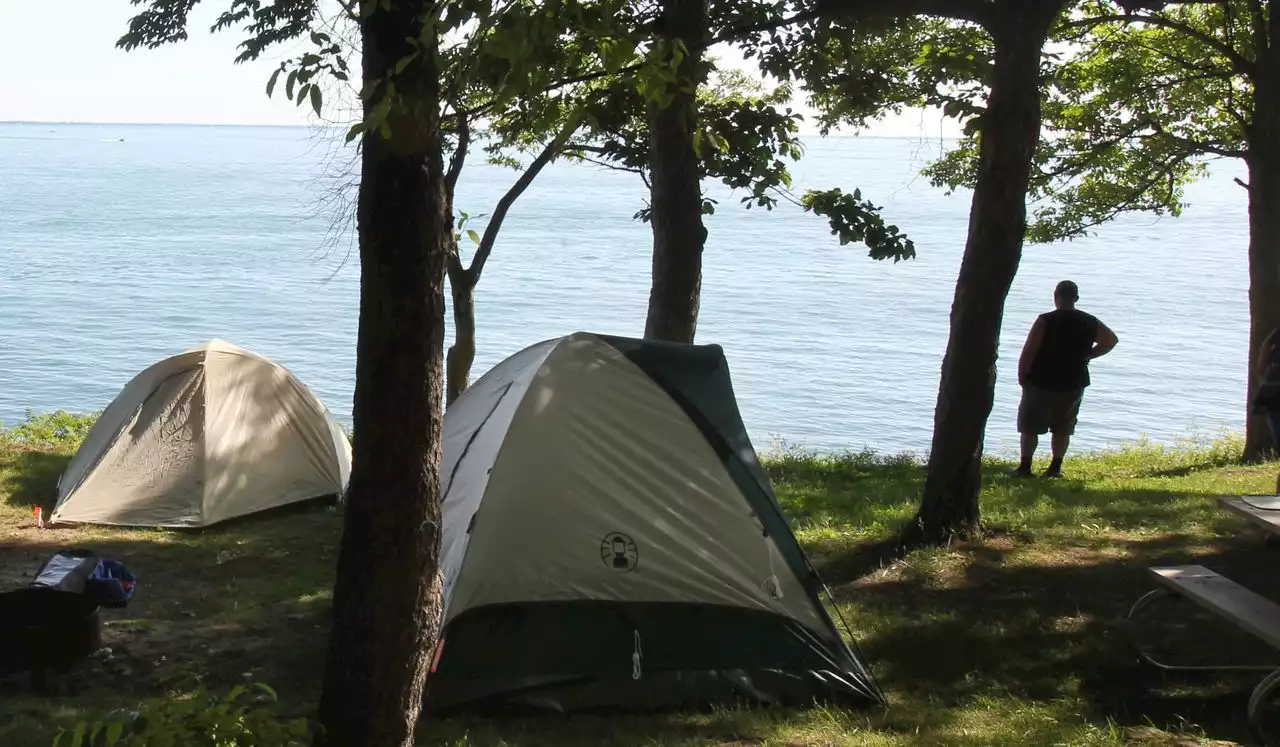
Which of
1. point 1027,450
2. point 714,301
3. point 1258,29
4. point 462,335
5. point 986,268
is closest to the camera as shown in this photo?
point 986,268

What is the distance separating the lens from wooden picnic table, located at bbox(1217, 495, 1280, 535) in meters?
5.41

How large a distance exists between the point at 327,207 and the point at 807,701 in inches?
256

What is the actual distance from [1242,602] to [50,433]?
48.9ft

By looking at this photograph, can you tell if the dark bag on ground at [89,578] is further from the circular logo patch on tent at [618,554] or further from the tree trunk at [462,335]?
the tree trunk at [462,335]

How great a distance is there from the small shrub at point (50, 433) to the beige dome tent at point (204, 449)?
3857 mm

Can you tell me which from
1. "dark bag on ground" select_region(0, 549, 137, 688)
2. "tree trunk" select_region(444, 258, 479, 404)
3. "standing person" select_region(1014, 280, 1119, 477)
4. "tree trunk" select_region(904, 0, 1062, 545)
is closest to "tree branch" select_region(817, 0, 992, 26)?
"tree trunk" select_region(904, 0, 1062, 545)

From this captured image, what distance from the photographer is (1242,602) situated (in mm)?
5379

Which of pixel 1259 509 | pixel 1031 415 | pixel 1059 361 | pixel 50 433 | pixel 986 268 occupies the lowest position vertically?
pixel 50 433

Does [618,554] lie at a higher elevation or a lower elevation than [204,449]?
higher

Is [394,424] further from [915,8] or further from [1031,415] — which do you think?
[1031,415]

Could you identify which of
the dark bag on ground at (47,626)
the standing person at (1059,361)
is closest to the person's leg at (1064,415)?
the standing person at (1059,361)

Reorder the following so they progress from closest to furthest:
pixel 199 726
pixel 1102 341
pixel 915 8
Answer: pixel 199 726, pixel 915 8, pixel 1102 341

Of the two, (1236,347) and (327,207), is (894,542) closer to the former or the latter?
(327,207)

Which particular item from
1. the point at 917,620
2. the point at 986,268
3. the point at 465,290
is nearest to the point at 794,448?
the point at 465,290
